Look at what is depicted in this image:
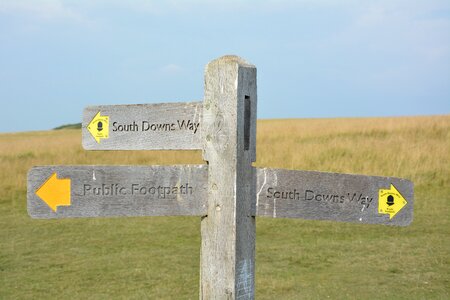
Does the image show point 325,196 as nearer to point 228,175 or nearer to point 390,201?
point 390,201

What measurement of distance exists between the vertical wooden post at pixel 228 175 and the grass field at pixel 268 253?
371 cm

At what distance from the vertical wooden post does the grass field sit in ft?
12.2

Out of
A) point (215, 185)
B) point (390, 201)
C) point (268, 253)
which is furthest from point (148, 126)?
point (268, 253)

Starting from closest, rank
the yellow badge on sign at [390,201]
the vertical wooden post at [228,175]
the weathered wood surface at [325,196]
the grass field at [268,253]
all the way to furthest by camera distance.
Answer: the vertical wooden post at [228,175] < the weathered wood surface at [325,196] < the yellow badge on sign at [390,201] < the grass field at [268,253]

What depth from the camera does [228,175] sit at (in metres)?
3.12

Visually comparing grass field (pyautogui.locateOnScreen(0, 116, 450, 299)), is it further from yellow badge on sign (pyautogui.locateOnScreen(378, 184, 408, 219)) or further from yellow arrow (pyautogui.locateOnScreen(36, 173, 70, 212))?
yellow arrow (pyautogui.locateOnScreen(36, 173, 70, 212))

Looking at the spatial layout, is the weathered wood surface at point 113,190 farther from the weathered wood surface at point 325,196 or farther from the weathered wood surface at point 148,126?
the weathered wood surface at point 325,196

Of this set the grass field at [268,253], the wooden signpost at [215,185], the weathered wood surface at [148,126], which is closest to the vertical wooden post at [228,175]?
the wooden signpost at [215,185]

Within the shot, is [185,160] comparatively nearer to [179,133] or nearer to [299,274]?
[299,274]

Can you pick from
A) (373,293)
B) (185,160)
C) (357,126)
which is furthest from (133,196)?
(357,126)

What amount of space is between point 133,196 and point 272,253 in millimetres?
5860

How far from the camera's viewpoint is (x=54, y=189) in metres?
3.31

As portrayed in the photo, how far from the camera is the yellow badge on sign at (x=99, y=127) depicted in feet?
11.5

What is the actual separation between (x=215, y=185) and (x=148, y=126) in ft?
1.82
